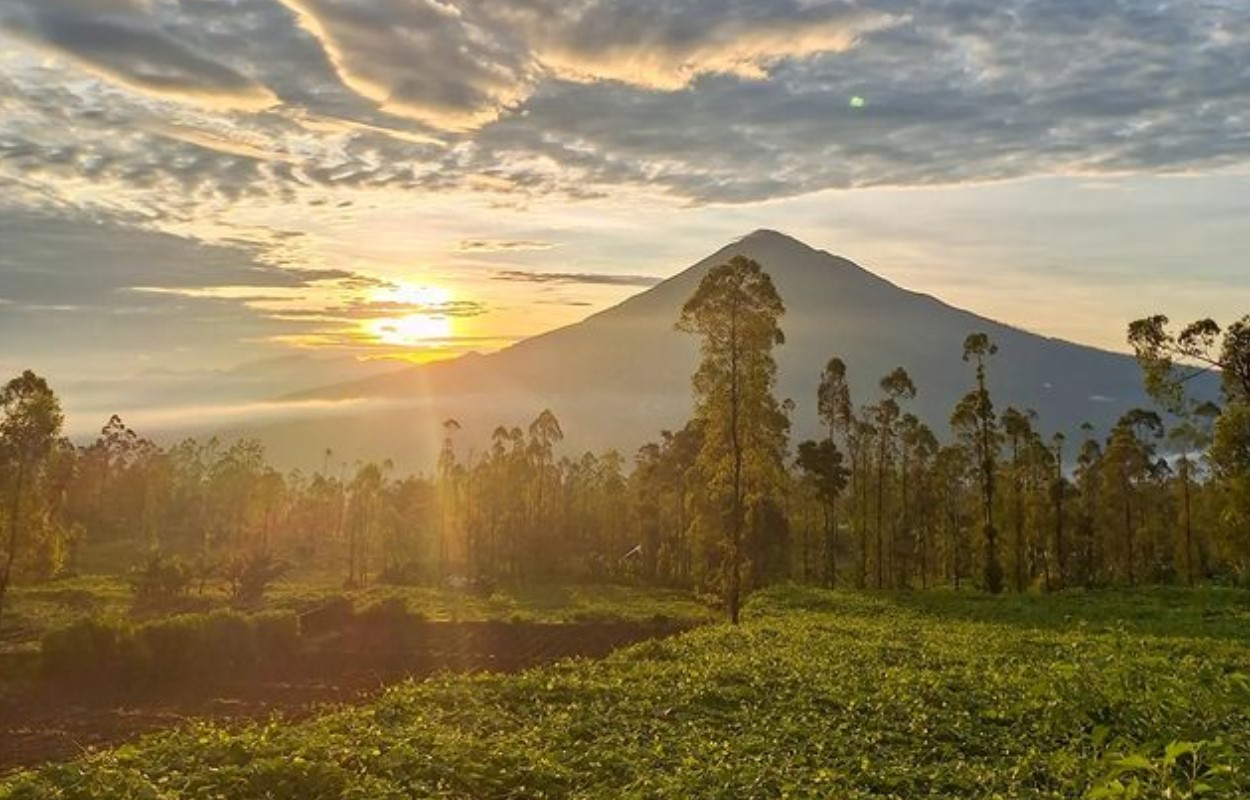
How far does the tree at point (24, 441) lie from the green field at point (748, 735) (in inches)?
1086

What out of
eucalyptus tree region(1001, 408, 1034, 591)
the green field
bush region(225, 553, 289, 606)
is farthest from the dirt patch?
eucalyptus tree region(1001, 408, 1034, 591)

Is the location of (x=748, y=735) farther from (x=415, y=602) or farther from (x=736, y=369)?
(x=415, y=602)

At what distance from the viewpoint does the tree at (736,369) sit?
34.5 meters

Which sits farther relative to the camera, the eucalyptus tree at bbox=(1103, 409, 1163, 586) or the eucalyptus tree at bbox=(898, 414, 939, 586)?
the eucalyptus tree at bbox=(898, 414, 939, 586)

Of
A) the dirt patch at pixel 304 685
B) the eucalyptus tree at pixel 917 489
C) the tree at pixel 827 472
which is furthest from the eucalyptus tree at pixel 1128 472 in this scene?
the dirt patch at pixel 304 685

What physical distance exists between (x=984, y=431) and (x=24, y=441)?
1986 inches

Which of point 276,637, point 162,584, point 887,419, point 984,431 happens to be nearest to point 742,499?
point 276,637

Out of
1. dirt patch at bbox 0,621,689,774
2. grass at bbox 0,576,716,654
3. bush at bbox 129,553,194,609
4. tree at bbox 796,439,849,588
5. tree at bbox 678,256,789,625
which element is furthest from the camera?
tree at bbox 796,439,849,588

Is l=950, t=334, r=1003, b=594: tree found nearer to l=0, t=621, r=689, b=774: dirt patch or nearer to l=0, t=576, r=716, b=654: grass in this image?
l=0, t=576, r=716, b=654: grass

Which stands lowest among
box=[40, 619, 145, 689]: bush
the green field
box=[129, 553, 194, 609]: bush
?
box=[129, 553, 194, 609]: bush

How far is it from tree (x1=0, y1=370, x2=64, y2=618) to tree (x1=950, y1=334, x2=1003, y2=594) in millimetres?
Answer: 47267

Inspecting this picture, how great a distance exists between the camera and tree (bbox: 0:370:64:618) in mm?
38750

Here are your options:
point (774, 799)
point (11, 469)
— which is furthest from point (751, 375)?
point (11, 469)

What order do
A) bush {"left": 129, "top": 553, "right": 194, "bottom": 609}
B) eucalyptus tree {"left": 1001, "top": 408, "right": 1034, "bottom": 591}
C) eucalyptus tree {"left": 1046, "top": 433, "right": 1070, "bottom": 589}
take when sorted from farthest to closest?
eucalyptus tree {"left": 1046, "top": 433, "right": 1070, "bottom": 589}, eucalyptus tree {"left": 1001, "top": 408, "right": 1034, "bottom": 591}, bush {"left": 129, "top": 553, "right": 194, "bottom": 609}
